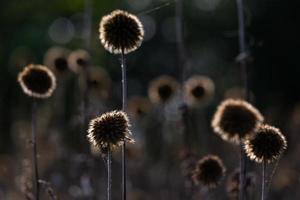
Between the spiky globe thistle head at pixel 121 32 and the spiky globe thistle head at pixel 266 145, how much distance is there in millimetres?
1018

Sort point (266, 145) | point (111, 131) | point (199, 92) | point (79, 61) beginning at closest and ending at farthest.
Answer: point (111, 131), point (266, 145), point (79, 61), point (199, 92)

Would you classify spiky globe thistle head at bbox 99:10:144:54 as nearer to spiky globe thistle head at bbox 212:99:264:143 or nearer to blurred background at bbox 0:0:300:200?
blurred background at bbox 0:0:300:200

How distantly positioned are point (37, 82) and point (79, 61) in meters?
1.36

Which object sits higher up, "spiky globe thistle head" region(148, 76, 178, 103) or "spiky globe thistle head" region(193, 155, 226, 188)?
"spiky globe thistle head" region(148, 76, 178, 103)

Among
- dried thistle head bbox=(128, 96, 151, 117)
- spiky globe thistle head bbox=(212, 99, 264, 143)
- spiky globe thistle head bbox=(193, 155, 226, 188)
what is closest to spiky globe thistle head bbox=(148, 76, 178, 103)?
dried thistle head bbox=(128, 96, 151, 117)

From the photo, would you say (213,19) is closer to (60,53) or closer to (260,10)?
(260,10)

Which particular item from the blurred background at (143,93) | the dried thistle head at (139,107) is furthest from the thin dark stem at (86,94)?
the dried thistle head at (139,107)

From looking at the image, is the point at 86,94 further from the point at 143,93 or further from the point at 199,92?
the point at 143,93

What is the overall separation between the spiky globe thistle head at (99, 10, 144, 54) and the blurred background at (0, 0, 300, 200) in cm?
17

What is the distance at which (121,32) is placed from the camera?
4.89 meters

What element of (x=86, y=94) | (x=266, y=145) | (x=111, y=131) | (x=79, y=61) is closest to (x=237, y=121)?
(x=266, y=145)

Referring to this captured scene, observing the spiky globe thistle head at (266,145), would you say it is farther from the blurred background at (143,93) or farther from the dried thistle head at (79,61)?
the dried thistle head at (79,61)

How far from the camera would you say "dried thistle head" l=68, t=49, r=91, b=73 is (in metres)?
6.72

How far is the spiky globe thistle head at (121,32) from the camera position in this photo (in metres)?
4.88
